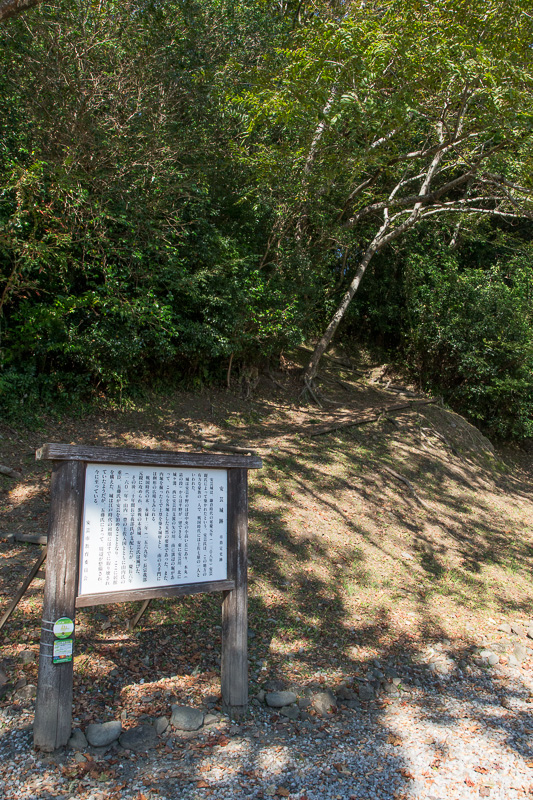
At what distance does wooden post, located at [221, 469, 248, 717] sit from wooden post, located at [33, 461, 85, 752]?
1.06 metres

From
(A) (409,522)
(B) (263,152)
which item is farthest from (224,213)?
(A) (409,522)

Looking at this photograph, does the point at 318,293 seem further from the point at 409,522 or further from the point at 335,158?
the point at 409,522

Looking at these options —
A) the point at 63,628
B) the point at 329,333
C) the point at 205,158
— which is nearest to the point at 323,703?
the point at 63,628

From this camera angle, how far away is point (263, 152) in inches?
397

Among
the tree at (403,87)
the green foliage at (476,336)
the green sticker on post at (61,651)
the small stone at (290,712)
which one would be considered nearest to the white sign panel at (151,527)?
the green sticker on post at (61,651)

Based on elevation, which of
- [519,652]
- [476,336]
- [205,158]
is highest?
[205,158]

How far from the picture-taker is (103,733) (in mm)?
3100

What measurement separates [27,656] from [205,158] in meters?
9.08

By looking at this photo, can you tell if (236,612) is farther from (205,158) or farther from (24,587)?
(205,158)

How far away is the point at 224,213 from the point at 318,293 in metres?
2.96

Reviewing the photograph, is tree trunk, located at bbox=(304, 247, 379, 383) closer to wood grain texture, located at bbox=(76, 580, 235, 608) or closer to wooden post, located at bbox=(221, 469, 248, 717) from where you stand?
wooden post, located at bbox=(221, 469, 248, 717)

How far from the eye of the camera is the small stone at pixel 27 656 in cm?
368

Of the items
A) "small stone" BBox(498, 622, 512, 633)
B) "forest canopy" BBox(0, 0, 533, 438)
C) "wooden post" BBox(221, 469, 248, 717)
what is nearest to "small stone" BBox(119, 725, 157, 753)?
"wooden post" BBox(221, 469, 248, 717)

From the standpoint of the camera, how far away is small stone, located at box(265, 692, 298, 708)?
149 inches
